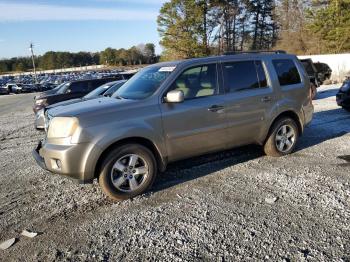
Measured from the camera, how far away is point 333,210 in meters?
4.05

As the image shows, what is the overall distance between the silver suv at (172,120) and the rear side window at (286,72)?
0.06 feet

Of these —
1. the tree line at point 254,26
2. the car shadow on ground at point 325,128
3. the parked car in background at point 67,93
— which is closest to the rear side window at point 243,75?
the car shadow on ground at point 325,128

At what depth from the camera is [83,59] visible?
16312 cm

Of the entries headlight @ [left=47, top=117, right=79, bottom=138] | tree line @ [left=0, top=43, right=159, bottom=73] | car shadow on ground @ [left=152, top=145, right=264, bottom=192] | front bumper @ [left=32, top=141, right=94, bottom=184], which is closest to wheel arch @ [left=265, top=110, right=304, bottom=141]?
car shadow on ground @ [left=152, top=145, right=264, bottom=192]

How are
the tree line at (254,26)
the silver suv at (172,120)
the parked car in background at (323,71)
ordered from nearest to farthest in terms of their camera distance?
the silver suv at (172,120) → the parked car in background at (323,71) → the tree line at (254,26)

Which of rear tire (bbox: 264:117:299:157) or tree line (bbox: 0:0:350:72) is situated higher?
tree line (bbox: 0:0:350:72)

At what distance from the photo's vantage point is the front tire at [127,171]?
4.55 meters

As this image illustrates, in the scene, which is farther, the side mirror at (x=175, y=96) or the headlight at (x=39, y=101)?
the headlight at (x=39, y=101)

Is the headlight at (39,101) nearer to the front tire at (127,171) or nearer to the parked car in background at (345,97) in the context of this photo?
the front tire at (127,171)

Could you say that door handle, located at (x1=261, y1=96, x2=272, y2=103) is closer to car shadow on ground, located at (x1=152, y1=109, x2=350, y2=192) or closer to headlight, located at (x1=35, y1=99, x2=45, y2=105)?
car shadow on ground, located at (x1=152, y1=109, x2=350, y2=192)

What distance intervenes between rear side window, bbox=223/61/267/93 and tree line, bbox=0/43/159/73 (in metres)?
125

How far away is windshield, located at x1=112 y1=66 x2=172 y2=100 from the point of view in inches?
197

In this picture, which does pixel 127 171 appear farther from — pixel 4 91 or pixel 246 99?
pixel 4 91

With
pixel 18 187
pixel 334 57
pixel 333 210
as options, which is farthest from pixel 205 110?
pixel 334 57
